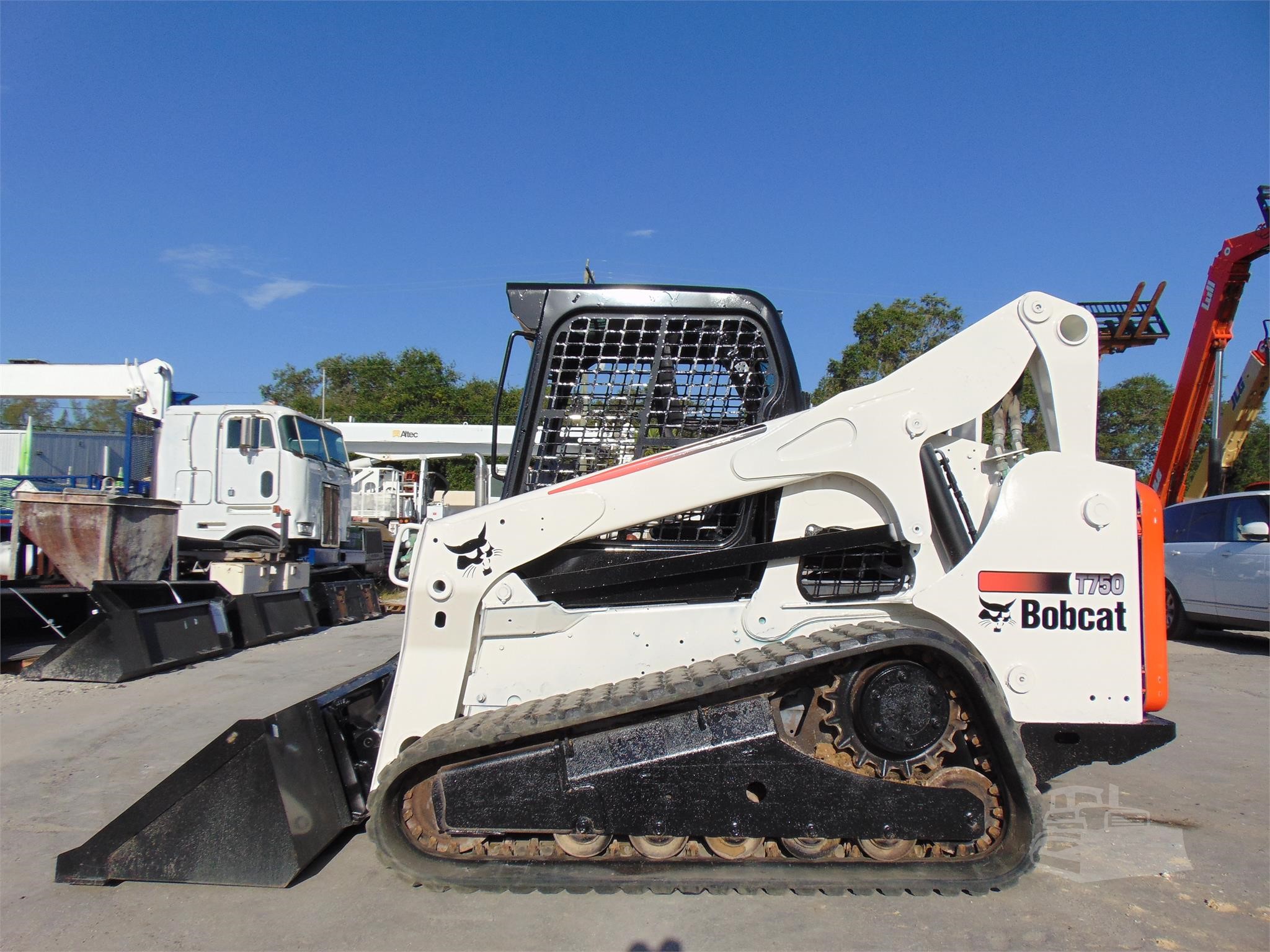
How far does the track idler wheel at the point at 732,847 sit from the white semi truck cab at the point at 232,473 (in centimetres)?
1071

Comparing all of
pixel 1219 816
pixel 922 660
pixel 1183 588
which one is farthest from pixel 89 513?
pixel 1183 588

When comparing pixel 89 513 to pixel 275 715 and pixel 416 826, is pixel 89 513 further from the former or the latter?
pixel 416 826

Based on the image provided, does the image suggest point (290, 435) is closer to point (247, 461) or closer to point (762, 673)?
point (247, 461)

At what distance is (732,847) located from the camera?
2.76 m

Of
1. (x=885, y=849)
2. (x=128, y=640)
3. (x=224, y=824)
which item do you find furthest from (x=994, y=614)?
(x=128, y=640)

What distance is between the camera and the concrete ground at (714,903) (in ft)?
8.50

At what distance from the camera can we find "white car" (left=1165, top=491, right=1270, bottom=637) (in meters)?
8.11

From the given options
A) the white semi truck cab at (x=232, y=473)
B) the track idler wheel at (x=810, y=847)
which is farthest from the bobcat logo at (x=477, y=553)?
the white semi truck cab at (x=232, y=473)

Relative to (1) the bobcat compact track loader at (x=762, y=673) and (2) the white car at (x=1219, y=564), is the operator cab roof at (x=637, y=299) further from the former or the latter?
(2) the white car at (x=1219, y=564)

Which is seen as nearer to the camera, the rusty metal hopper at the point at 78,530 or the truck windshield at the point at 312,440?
the rusty metal hopper at the point at 78,530

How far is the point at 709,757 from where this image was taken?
2660mm

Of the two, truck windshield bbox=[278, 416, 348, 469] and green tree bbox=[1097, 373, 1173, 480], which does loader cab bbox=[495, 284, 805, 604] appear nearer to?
truck windshield bbox=[278, 416, 348, 469]

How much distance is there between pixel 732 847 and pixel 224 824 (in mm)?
1796

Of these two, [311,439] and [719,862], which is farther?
[311,439]
